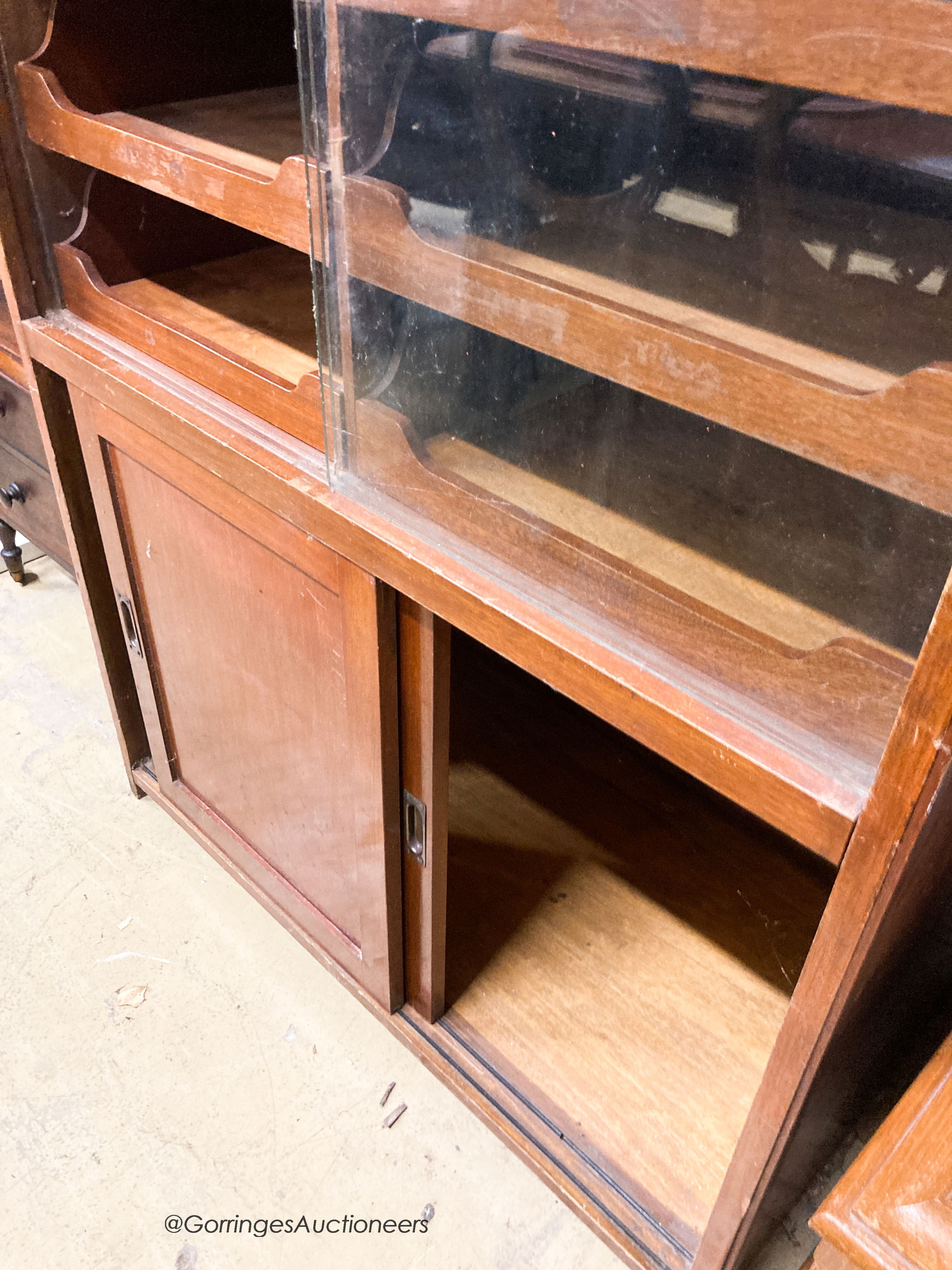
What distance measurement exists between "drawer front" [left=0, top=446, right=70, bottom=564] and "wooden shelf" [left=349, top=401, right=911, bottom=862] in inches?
42.1

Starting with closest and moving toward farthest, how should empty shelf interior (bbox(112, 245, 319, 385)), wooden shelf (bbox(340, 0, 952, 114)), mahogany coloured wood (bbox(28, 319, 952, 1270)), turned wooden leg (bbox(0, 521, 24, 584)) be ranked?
wooden shelf (bbox(340, 0, 952, 114)) < mahogany coloured wood (bbox(28, 319, 952, 1270)) < empty shelf interior (bbox(112, 245, 319, 385)) < turned wooden leg (bbox(0, 521, 24, 584))

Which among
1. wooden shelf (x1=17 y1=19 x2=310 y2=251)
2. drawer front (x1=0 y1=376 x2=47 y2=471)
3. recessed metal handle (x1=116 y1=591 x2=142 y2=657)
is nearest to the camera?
wooden shelf (x1=17 y1=19 x2=310 y2=251)

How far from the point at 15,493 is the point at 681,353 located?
1.53 m

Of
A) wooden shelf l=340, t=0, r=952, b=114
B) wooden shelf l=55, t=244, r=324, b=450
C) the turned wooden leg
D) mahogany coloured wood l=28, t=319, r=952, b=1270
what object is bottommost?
A: the turned wooden leg

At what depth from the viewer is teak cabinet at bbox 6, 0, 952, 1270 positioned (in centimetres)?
58

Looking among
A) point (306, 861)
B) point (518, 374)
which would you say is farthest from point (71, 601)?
point (518, 374)

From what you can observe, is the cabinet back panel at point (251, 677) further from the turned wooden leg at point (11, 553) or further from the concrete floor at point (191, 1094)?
the turned wooden leg at point (11, 553)

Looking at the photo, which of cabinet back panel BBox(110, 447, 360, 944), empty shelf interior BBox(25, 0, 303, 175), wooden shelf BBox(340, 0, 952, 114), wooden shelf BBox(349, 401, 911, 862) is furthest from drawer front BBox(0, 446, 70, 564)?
wooden shelf BBox(340, 0, 952, 114)

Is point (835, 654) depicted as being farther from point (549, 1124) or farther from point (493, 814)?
point (493, 814)

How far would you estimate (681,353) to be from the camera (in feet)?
1.92

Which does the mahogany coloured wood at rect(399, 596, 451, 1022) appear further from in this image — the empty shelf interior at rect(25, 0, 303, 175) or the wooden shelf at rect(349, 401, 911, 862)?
the empty shelf interior at rect(25, 0, 303, 175)

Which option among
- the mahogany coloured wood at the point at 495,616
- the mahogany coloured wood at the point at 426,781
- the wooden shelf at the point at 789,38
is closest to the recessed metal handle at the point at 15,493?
the mahogany coloured wood at the point at 495,616

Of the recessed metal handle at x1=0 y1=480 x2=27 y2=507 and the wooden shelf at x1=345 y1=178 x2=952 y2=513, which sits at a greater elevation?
the wooden shelf at x1=345 y1=178 x2=952 y2=513

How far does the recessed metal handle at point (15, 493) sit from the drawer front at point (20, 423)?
72 mm
